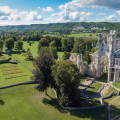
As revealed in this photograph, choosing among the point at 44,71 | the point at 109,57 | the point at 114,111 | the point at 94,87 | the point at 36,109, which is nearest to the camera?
the point at 114,111

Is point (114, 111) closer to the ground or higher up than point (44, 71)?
closer to the ground

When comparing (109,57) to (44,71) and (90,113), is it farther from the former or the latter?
Result: (44,71)

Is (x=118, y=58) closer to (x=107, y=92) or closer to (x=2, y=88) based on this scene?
(x=107, y=92)

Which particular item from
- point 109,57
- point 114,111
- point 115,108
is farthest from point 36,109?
point 109,57

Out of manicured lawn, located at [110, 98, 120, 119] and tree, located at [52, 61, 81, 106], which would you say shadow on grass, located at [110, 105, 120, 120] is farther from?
tree, located at [52, 61, 81, 106]

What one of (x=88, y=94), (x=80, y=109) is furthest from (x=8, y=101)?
(x=88, y=94)

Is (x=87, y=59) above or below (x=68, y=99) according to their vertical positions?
above

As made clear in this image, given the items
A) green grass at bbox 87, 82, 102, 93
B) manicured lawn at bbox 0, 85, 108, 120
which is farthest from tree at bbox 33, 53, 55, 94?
green grass at bbox 87, 82, 102, 93
